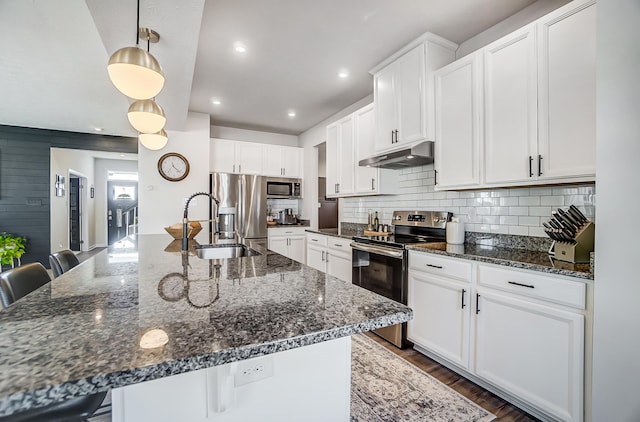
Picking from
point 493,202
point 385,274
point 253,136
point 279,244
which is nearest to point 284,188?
point 279,244

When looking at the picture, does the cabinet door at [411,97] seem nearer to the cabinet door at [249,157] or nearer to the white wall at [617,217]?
the white wall at [617,217]

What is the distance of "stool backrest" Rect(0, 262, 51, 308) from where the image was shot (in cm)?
123

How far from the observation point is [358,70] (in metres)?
3.09

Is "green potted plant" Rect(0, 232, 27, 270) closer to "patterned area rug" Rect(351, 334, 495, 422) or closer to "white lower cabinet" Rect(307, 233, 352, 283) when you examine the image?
"white lower cabinet" Rect(307, 233, 352, 283)

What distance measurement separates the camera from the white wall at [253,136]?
5.06 m

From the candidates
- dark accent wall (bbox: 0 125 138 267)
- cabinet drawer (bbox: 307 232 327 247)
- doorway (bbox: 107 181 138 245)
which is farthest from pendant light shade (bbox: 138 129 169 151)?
doorway (bbox: 107 181 138 245)

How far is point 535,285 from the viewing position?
5.14 ft

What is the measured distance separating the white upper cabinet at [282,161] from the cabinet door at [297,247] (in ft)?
3.87

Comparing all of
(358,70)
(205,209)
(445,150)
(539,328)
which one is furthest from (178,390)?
(205,209)

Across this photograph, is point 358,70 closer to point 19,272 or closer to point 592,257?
point 592,257

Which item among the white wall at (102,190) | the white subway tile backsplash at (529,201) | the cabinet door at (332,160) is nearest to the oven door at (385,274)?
the white subway tile backsplash at (529,201)

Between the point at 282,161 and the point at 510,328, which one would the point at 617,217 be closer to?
the point at 510,328

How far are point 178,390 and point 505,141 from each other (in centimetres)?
226

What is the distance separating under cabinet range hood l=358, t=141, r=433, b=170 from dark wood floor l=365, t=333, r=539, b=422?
1.65 m
